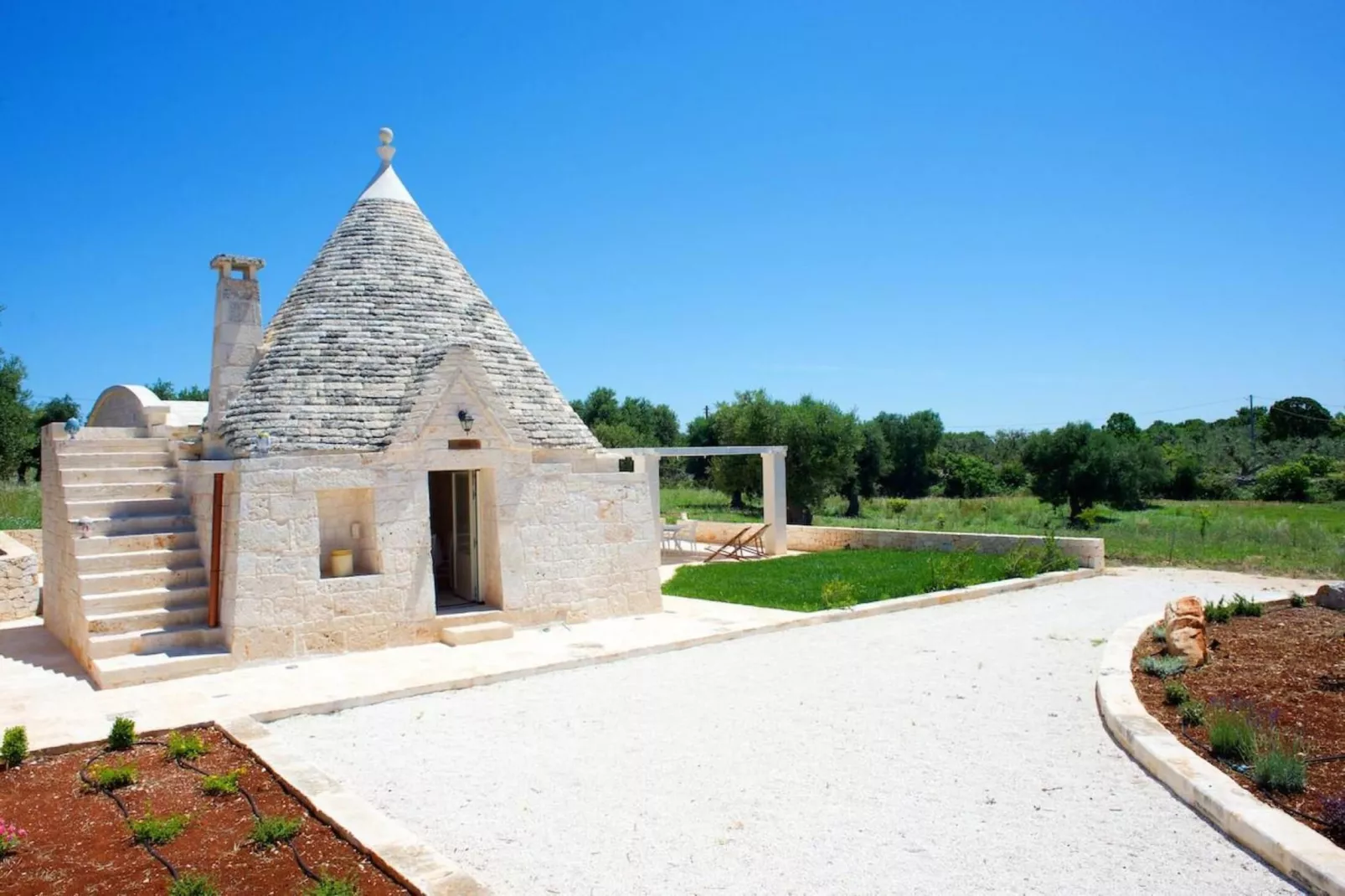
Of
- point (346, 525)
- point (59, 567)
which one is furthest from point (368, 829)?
point (59, 567)

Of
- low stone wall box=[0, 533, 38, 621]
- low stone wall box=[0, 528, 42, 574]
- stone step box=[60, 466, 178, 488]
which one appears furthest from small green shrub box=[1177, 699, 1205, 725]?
low stone wall box=[0, 528, 42, 574]

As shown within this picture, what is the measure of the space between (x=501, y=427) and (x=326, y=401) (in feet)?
6.77

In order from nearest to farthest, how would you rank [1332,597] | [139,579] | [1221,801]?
[1221,801] < [139,579] < [1332,597]

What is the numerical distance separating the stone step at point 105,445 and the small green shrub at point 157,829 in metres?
7.59

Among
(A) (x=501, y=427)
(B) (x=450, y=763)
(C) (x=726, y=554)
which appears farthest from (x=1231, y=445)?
(B) (x=450, y=763)

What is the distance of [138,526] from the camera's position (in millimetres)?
10656

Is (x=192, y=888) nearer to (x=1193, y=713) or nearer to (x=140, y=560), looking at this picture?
(x=1193, y=713)

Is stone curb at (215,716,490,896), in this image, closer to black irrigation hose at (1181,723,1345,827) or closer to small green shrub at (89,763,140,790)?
small green shrub at (89,763,140,790)

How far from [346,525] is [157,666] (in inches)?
103

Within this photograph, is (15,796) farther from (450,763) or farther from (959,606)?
(959,606)

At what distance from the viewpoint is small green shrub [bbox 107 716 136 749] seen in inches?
269

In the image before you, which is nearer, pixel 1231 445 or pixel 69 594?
pixel 69 594

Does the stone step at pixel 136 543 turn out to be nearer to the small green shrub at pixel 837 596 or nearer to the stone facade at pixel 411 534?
the stone facade at pixel 411 534

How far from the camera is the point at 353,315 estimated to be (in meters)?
11.8
